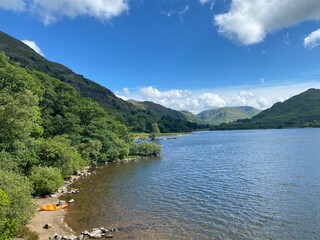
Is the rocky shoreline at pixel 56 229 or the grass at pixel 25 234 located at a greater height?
the grass at pixel 25 234

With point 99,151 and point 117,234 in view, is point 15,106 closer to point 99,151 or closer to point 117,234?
point 117,234

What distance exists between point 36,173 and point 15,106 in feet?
47.5

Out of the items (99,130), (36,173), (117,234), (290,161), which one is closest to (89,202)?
(36,173)

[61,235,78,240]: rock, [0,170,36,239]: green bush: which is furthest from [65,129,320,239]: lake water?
[0,170,36,239]: green bush

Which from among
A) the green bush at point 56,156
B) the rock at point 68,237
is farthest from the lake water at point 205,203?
the green bush at point 56,156

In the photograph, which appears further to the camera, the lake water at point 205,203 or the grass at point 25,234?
the lake water at point 205,203

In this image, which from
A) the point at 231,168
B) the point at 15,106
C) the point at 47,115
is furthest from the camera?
the point at 47,115

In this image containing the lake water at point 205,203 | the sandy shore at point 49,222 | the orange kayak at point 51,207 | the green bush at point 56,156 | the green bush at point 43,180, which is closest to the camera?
the sandy shore at point 49,222

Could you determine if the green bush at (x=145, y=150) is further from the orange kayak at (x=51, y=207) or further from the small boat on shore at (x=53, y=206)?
the orange kayak at (x=51, y=207)

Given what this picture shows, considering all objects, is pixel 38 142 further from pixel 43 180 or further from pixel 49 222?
pixel 49 222

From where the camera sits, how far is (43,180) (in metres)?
49.9

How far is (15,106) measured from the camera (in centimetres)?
5456

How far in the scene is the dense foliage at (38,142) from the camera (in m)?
32.6

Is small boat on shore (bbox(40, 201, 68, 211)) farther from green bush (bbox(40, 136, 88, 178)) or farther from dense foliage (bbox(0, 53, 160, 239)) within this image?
green bush (bbox(40, 136, 88, 178))
